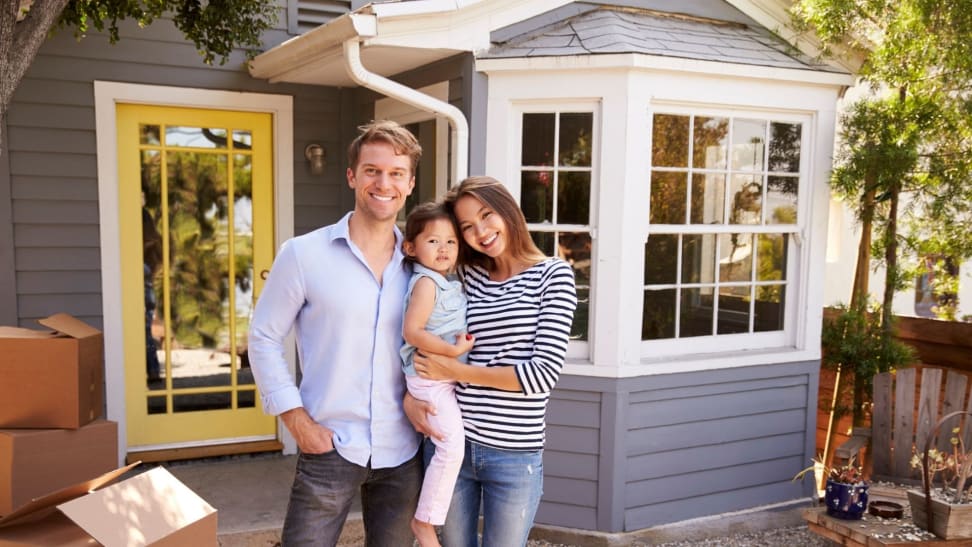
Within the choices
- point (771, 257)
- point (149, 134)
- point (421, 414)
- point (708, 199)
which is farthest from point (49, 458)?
point (771, 257)

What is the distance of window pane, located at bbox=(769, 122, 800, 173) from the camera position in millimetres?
3910

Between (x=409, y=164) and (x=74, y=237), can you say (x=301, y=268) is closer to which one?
(x=409, y=164)

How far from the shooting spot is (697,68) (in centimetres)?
351

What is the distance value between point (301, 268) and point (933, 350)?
172 inches

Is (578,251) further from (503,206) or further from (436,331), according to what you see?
(436,331)

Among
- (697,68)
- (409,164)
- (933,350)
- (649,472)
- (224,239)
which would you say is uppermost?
(697,68)

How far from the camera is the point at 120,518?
5.69 ft

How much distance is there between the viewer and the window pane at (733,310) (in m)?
3.91

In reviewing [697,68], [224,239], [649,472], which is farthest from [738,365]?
[224,239]

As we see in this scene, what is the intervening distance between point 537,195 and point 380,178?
1.84m

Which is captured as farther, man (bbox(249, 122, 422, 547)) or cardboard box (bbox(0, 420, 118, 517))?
cardboard box (bbox(0, 420, 118, 517))

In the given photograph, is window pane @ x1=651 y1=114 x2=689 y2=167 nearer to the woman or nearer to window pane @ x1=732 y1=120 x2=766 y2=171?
window pane @ x1=732 y1=120 x2=766 y2=171

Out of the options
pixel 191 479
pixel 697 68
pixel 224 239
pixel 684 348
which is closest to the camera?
pixel 697 68

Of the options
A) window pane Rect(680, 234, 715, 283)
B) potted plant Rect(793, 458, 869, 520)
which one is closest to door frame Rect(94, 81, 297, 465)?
window pane Rect(680, 234, 715, 283)
